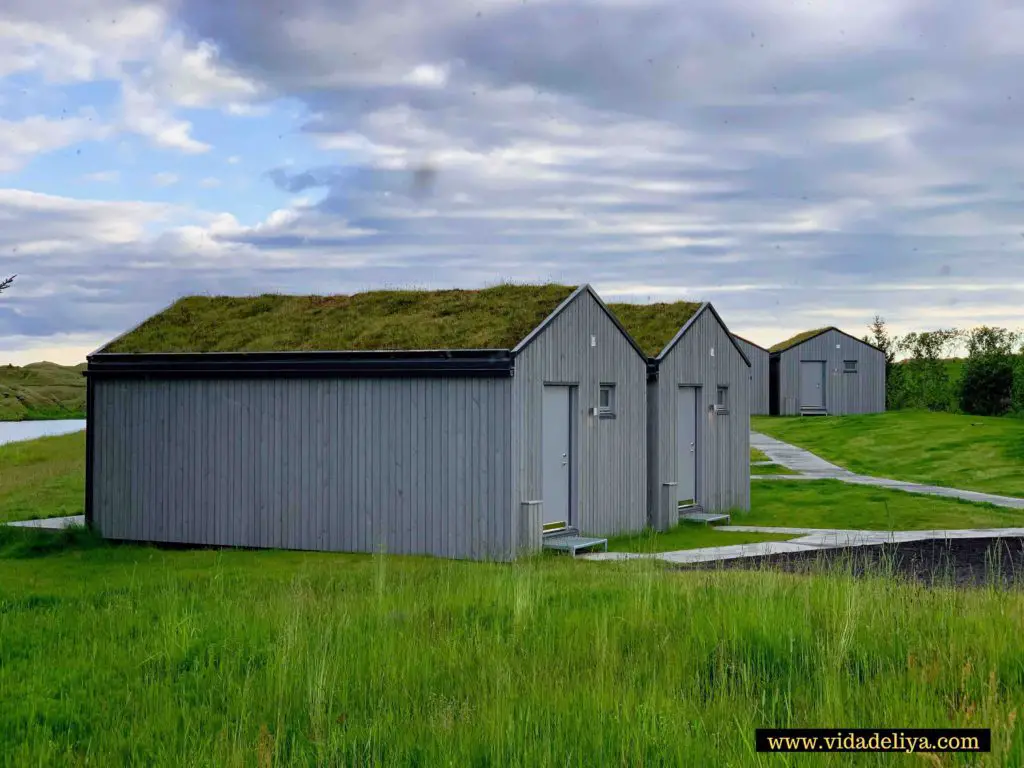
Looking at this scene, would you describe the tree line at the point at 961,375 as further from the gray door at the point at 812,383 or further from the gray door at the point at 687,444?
the gray door at the point at 687,444

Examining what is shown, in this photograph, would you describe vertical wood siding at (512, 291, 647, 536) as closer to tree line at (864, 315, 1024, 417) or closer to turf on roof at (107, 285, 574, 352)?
turf on roof at (107, 285, 574, 352)

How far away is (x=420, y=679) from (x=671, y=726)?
1629 mm

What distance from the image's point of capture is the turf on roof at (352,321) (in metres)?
14.6

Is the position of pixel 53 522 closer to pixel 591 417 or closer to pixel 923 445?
pixel 591 417

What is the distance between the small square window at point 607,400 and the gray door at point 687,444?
105 inches

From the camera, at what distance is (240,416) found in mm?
15586

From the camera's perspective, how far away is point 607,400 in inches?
650

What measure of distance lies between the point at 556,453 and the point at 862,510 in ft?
26.3

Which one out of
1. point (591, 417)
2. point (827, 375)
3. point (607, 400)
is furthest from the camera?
point (827, 375)

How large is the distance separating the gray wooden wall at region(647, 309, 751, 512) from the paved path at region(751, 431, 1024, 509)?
181 inches

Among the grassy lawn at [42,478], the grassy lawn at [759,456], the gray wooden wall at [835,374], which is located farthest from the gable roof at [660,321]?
the gray wooden wall at [835,374]

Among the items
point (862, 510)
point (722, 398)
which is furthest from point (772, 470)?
point (722, 398)

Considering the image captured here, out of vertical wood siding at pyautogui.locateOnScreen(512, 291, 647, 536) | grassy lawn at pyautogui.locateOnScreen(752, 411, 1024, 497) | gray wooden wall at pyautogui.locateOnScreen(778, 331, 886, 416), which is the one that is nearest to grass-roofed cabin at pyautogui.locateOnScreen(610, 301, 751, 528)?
vertical wood siding at pyautogui.locateOnScreen(512, 291, 647, 536)

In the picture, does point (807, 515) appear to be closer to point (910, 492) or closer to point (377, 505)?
point (910, 492)
